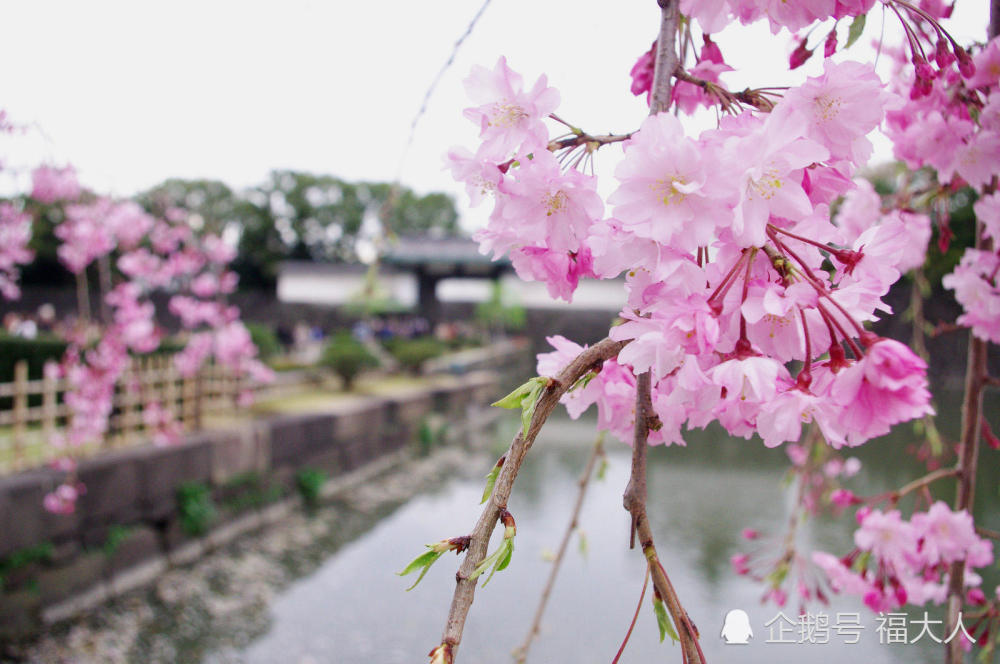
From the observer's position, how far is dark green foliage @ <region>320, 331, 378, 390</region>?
292 inches

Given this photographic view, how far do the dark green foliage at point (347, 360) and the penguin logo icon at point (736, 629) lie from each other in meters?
7.08

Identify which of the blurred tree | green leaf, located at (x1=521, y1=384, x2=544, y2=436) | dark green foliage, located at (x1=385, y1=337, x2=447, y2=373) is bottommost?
dark green foliage, located at (x1=385, y1=337, x2=447, y2=373)

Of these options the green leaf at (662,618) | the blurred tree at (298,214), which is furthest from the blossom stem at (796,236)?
the blurred tree at (298,214)

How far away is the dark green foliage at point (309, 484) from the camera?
204 inches

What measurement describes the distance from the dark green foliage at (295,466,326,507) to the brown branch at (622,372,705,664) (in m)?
5.14

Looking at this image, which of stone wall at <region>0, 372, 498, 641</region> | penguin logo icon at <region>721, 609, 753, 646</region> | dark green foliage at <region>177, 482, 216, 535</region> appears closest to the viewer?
penguin logo icon at <region>721, 609, 753, 646</region>

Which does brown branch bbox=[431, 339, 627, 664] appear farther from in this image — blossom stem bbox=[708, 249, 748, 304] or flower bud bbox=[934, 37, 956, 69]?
flower bud bbox=[934, 37, 956, 69]

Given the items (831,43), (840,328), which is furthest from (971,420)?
(840,328)

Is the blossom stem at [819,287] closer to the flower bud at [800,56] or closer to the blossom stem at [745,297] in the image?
the blossom stem at [745,297]

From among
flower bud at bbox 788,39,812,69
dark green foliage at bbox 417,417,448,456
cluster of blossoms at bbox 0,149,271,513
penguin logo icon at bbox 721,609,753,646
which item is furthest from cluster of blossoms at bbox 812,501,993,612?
dark green foliage at bbox 417,417,448,456

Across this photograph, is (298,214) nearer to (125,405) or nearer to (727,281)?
(125,405)

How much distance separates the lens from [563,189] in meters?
0.43

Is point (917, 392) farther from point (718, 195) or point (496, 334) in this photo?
point (496, 334)

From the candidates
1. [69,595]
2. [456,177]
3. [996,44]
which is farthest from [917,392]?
[69,595]
